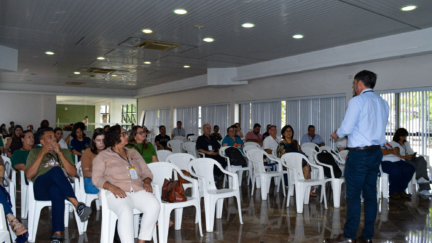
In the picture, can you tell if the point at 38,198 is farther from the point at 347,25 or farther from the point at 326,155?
the point at 347,25

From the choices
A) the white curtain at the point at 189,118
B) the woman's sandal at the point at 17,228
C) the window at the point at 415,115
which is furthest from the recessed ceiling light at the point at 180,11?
the white curtain at the point at 189,118

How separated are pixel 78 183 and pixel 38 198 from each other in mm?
585

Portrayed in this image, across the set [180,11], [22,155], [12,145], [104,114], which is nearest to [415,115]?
[180,11]

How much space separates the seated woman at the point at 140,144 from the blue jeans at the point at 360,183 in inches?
101

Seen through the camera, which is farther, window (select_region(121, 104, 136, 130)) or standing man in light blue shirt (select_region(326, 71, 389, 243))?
window (select_region(121, 104, 136, 130))

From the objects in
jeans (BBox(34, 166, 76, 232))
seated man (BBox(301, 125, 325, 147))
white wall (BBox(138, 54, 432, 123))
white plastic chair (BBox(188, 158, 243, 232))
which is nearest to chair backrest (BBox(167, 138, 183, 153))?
white wall (BBox(138, 54, 432, 123))

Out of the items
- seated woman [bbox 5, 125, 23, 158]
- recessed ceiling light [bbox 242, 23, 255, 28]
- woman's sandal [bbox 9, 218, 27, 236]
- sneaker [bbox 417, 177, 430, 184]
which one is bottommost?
sneaker [bbox 417, 177, 430, 184]

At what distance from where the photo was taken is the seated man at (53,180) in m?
3.66

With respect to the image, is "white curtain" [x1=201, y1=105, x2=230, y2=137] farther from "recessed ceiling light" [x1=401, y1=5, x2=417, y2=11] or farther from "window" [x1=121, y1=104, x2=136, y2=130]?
"recessed ceiling light" [x1=401, y1=5, x2=417, y2=11]

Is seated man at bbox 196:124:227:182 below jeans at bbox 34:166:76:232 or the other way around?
the other way around

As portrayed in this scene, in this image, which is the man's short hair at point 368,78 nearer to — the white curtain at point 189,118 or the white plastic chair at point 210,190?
the white plastic chair at point 210,190

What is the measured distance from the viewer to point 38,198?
384cm

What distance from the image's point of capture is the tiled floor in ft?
13.1

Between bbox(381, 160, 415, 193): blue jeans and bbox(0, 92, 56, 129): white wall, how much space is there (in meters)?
16.3
